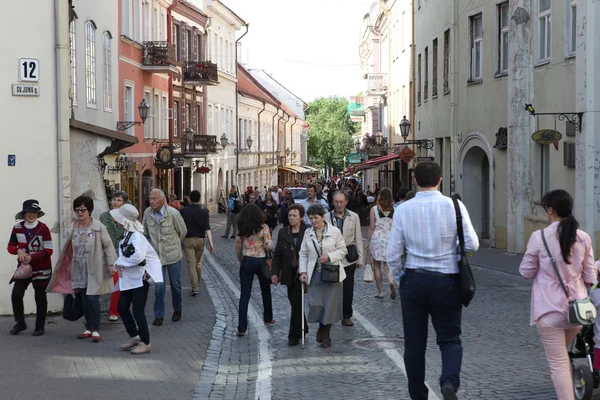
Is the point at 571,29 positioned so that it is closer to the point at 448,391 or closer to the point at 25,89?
the point at 25,89

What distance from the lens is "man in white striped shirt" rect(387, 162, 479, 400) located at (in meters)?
6.30

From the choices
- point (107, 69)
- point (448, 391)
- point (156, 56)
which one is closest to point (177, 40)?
point (156, 56)

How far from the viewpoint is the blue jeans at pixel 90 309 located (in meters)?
10.5

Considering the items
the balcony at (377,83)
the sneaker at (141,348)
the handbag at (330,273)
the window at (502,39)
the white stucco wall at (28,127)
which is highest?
the balcony at (377,83)

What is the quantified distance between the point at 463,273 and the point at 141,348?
448 centimetres

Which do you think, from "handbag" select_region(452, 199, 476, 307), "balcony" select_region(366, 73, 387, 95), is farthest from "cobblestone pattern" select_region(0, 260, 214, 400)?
"balcony" select_region(366, 73, 387, 95)

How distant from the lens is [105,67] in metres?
25.3

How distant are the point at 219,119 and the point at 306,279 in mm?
44527

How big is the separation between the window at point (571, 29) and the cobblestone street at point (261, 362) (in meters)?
7.62

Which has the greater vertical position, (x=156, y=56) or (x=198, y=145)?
(x=156, y=56)

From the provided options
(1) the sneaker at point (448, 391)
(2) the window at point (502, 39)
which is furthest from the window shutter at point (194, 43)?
(1) the sneaker at point (448, 391)

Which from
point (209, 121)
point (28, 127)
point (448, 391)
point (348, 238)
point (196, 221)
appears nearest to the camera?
point (448, 391)

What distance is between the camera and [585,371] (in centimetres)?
714

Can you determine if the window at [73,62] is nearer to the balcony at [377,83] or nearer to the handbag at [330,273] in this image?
the handbag at [330,273]
